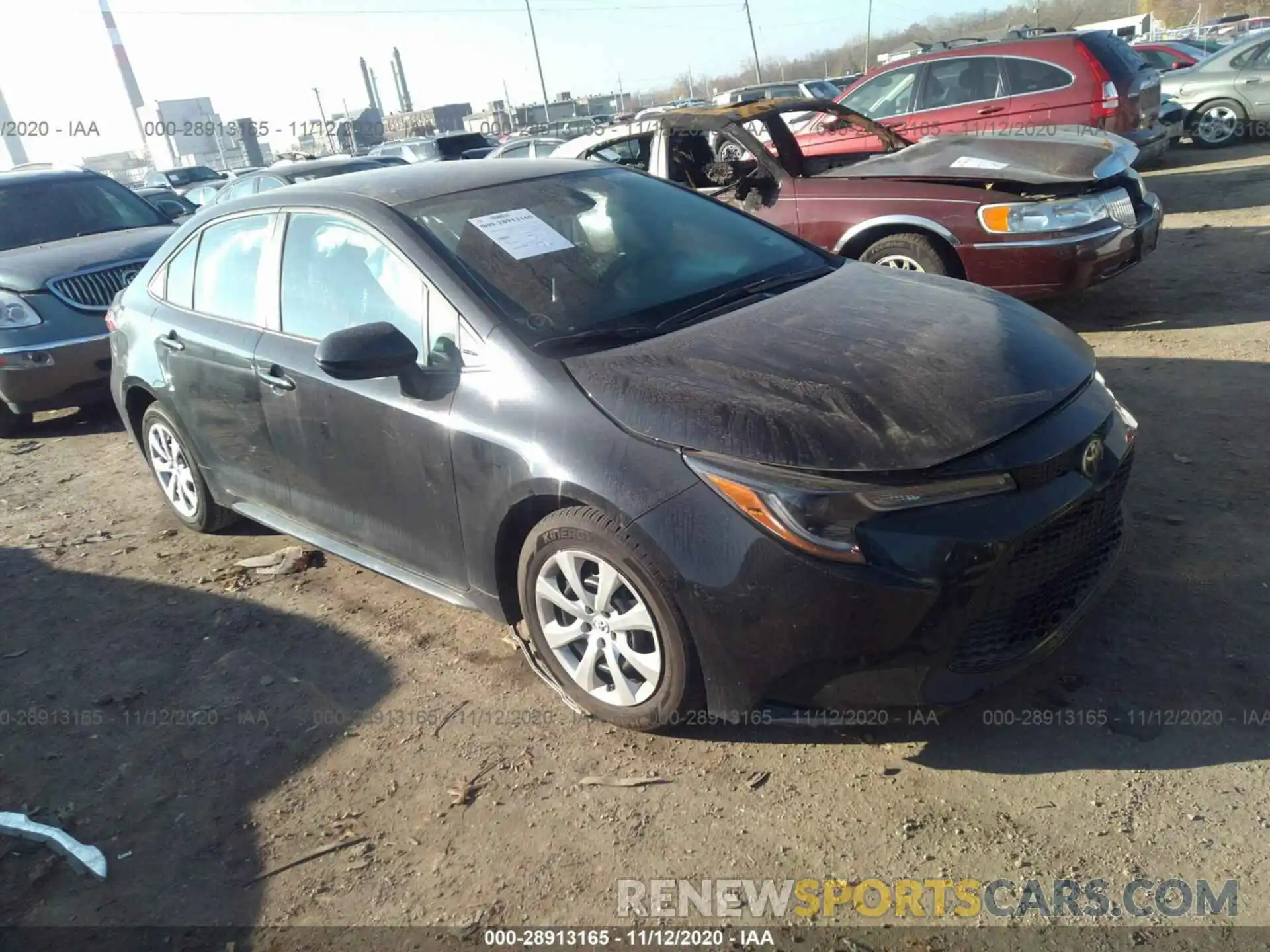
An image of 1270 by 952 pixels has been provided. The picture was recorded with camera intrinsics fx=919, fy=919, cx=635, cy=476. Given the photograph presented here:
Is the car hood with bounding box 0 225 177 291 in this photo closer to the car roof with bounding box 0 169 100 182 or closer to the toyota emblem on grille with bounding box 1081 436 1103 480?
the car roof with bounding box 0 169 100 182

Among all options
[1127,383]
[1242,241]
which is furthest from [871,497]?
[1242,241]

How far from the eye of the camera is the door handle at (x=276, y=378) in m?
3.50

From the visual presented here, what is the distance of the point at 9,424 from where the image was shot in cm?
724

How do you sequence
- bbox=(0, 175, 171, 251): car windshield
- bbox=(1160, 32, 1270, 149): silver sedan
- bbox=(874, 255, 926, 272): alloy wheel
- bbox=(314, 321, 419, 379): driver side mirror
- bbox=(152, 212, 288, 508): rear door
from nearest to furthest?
1. bbox=(314, 321, 419, 379): driver side mirror
2. bbox=(152, 212, 288, 508): rear door
3. bbox=(874, 255, 926, 272): alloy wheel
4. bbox=(0, 175, 171, 251): car windshield
5. bbox=(1160, 32, 1270, 149): silver sedan

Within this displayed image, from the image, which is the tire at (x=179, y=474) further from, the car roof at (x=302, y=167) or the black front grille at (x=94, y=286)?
the car roof at (x=302, y=167)

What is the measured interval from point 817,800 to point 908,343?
4.54 feet

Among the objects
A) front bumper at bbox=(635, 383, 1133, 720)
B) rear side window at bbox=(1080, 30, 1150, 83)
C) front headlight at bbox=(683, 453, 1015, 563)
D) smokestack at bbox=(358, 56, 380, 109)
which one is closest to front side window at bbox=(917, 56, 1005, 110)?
rear side window at bbox=(1080, 30, 1150, 83)

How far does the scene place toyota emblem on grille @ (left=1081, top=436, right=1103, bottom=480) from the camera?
2572mm

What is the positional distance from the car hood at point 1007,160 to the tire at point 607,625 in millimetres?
4278

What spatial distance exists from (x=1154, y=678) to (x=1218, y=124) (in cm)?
1374

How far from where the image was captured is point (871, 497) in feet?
7.66

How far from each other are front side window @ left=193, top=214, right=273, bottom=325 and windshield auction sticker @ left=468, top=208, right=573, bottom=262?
1029 millimetres

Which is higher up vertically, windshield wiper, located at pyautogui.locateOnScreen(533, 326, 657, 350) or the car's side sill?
windshield wiper, located at pyautogui.locateOnScreen(533, 326, 657, 350)

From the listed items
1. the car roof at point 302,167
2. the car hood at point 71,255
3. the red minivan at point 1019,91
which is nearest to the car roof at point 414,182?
the car hood at point 71,255
